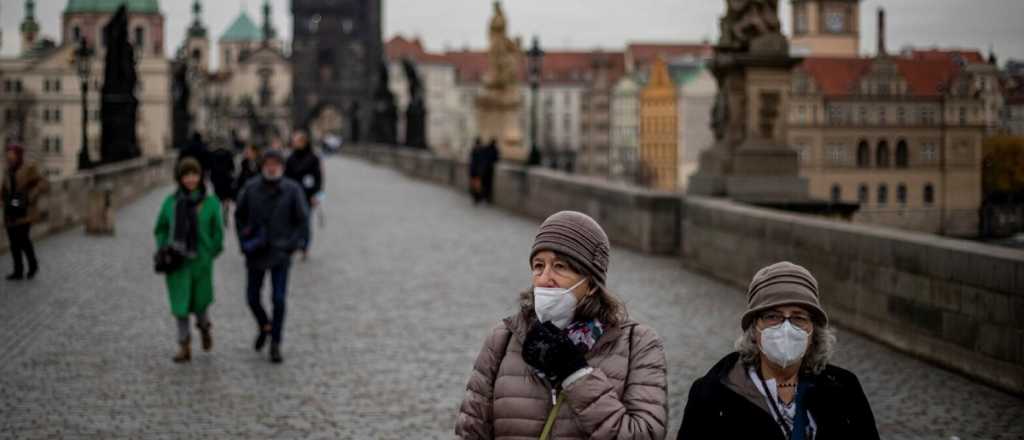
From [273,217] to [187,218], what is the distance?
66cm

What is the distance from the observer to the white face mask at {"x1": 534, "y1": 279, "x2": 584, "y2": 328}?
13.4ft

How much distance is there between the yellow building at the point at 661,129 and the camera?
112 meters

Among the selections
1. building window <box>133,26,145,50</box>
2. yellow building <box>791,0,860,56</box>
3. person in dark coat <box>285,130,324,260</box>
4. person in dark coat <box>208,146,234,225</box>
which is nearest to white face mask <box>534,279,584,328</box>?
yellow building <box>791,0,860,56</box>

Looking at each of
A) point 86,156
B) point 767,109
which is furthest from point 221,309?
point 86,156

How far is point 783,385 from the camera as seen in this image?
14.3 ft

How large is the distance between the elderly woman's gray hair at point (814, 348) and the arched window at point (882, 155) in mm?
10028

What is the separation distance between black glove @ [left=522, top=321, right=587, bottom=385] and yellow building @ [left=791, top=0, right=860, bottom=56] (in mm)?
12275

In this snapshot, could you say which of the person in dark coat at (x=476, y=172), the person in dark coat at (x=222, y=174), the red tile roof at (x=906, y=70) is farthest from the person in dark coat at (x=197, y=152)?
the red tile roof at (x=906, y=70)

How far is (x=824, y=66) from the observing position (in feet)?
56.5

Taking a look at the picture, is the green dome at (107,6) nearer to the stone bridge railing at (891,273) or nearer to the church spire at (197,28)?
the church spire at (197,28)

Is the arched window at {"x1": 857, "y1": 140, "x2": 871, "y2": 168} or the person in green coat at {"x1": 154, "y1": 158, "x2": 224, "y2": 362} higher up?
the arched window at {"x1": 857, "y1": 140, "x2": 871, "y2": 168}

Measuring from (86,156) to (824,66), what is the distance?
1739 centimetres

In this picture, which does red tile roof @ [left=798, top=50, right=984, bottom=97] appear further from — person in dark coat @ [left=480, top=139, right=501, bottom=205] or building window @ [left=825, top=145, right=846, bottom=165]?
person in dark coat @ [left=480, top=139, right=501, bottom=205]

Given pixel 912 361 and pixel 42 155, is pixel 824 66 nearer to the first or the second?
pixel 912 361
